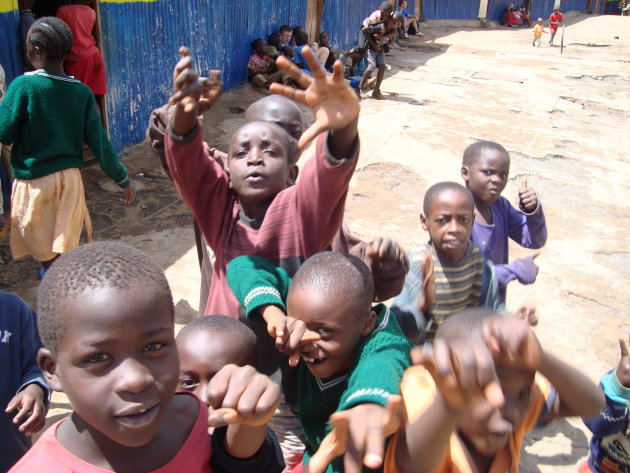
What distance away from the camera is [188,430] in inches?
48.2

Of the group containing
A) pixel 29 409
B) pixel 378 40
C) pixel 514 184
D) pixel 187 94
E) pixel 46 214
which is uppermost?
pixel 187 94

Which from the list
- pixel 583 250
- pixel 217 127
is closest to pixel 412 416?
pixel 583 250

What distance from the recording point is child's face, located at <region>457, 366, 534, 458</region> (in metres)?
1.17

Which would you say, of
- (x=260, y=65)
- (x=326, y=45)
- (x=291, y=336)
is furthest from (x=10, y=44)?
(x=326, y=45)

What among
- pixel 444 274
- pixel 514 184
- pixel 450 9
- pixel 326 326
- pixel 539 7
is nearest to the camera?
pixel 326 326

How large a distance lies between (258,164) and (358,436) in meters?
0.95

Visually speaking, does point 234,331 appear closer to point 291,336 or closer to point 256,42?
point 291,336

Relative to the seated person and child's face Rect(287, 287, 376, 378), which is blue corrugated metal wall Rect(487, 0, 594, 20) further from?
child's face Rect(287, 287, 376, 378)

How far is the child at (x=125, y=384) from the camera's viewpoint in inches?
42.4

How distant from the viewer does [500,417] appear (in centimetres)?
120

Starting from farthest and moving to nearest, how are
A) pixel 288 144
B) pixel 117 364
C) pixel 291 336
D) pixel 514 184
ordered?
pixel 514 184, pixel 288 144, pixel 291 336, pixel 117 364

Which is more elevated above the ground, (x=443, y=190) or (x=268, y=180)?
(x=268, y=180)

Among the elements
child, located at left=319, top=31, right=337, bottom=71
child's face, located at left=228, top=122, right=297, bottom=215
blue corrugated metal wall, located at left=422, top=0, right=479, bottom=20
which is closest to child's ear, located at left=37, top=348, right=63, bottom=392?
child's face, located at left=228, top=122, right=297, bottom=215

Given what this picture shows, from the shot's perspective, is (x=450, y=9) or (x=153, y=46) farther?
(x=450, y=9)
